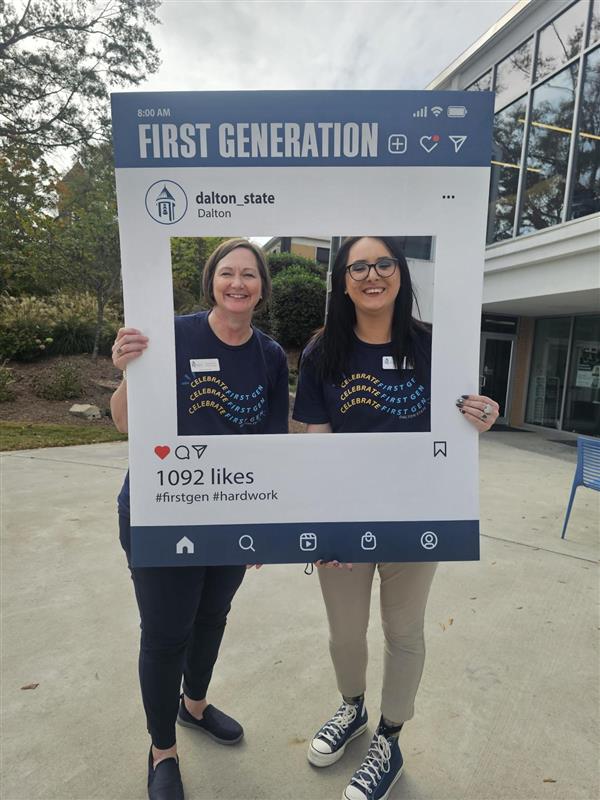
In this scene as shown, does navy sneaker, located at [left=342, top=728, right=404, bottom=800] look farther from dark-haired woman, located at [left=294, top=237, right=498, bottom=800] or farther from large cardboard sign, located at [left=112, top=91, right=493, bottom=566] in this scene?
large cardboard sign, located at [left=112, top=91, right=493, bottom=566]

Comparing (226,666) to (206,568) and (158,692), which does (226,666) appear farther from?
(206,568)

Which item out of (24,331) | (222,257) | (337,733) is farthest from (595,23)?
(24,331)

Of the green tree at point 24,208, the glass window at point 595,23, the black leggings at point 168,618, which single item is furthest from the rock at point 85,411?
the glass window at point 595,23

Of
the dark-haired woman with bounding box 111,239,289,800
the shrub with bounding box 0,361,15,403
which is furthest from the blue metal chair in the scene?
the shrub with bounding box 0,361,15,403

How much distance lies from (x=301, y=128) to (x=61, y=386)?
985cm

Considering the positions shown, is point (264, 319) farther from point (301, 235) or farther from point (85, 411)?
point (85, 411)

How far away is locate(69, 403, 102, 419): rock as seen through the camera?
30.5ft

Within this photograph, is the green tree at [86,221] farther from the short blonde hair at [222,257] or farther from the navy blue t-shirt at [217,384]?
the navy blue t-shirt at [217,384]

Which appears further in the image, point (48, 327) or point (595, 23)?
point (48, 327)

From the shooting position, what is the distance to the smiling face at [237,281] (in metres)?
1.56

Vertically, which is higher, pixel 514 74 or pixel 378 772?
pixel 514 74

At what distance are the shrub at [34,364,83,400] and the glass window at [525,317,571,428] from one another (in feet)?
34.6

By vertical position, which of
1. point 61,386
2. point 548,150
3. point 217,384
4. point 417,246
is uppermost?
point 548,150

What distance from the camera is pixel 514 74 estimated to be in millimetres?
10242
